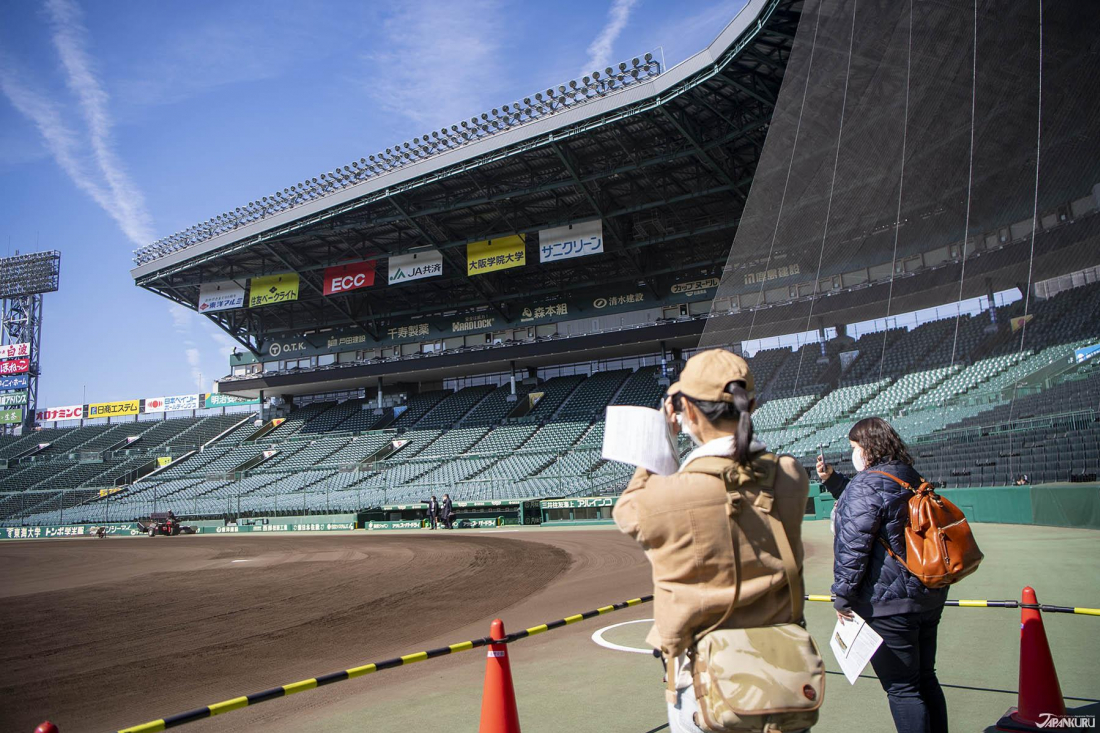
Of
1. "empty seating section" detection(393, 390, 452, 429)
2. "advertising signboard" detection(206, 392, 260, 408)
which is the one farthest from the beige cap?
"advertising signboard" detection(206, 392, 260, 408)

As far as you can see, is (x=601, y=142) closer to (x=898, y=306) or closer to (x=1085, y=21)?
(x=898, y=306)

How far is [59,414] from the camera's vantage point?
71.6 m

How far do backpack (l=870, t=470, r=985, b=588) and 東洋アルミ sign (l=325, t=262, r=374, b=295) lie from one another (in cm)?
3954

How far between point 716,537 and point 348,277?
41567 millimetres

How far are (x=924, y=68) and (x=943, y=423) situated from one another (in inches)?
205

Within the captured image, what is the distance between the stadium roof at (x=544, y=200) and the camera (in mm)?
27469

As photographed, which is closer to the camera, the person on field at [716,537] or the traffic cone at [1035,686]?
the person on field at [716,537]

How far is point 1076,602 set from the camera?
6488mm

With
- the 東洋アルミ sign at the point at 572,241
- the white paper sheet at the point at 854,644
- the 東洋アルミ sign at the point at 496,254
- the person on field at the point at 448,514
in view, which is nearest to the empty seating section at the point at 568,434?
the person on field at the point at 448,514

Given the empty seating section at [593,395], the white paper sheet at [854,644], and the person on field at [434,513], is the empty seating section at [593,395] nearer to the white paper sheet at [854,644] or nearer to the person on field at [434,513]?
the person on field at [434,513]

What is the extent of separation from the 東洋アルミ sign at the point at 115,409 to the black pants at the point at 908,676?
261 feet

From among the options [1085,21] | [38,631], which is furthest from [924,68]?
[38,631]

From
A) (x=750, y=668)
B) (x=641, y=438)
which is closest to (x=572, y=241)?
(x=641, y=438)

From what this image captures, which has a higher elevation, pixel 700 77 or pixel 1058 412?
pixel 700 77
